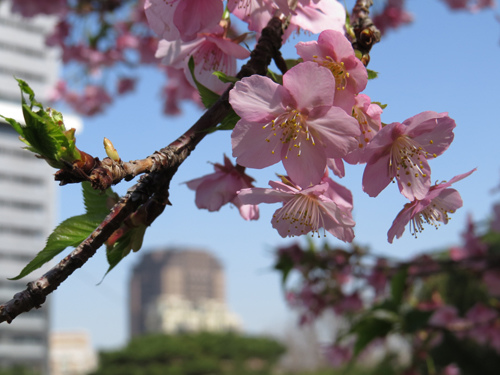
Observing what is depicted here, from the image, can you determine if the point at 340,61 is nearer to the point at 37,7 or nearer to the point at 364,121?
the point at 364,121

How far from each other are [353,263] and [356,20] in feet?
5.20

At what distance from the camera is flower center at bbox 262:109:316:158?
506 millimetres

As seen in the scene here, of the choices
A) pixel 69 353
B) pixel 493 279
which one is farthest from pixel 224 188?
pixel 69 353

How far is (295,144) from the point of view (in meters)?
0.50

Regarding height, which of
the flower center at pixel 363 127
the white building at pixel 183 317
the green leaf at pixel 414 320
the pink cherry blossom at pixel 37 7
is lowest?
the green leaf at pixel 414 320

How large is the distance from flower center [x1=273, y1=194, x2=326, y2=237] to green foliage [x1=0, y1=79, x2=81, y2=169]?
23 cm

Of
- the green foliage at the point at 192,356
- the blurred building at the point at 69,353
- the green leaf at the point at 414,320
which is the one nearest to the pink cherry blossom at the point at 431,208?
the green leaf at the point at 414,320

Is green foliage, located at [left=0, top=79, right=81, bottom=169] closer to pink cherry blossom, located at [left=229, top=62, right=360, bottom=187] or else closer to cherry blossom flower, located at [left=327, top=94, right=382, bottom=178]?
pink cherry blossom, located at [left=229, top=62, right=360, bottom=187]

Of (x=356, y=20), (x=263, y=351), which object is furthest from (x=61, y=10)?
(x=263, y=351)

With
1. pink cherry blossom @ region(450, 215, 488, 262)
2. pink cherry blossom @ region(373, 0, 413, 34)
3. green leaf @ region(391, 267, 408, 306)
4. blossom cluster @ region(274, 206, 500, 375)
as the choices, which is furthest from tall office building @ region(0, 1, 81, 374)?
green leaf @ region(391, 267, 408, 306)

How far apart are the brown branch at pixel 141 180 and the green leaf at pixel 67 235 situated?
62mm

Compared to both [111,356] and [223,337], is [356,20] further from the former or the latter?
[223,337]

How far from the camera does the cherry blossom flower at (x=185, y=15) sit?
1.80ft

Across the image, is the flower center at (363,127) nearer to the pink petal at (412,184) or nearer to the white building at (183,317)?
the pink petal at (412,184)
